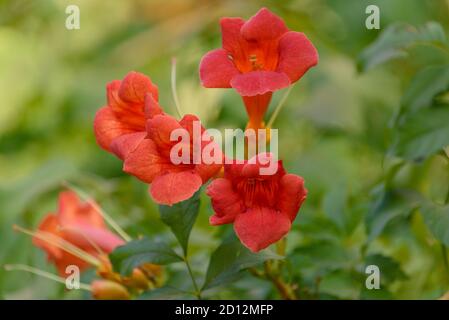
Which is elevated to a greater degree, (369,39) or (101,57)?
(101,57)

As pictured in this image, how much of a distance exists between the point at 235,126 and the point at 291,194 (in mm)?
831

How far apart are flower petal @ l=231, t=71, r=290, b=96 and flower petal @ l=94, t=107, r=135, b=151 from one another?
138 mm

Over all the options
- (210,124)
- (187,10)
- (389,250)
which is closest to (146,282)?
(389,250)

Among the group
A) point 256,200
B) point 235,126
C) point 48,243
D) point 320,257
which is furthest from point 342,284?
point 235,126

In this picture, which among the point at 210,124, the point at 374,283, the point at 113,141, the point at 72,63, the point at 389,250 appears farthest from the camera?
the point at 72,63

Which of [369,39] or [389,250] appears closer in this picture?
[389,250]

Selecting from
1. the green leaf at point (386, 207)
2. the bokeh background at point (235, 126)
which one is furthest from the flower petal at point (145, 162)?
the green leaf at point (386, 207)

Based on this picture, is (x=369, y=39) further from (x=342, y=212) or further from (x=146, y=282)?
(x=146, y=282)

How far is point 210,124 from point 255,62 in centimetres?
84

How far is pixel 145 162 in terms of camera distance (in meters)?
0.92

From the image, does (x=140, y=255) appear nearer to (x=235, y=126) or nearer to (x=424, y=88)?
(x=424, y=88)

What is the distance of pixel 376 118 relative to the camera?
186 centimetres

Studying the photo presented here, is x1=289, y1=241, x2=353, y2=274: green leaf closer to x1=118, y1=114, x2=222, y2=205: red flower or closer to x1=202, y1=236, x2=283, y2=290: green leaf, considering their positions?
x1=202, y1=236, x2=283, y2=290: green leaf
